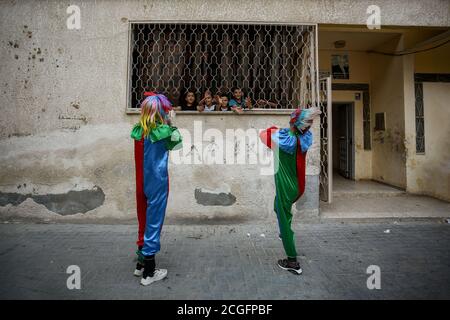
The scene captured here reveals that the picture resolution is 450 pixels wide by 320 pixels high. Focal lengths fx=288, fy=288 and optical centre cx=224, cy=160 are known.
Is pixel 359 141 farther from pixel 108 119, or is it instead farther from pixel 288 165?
pixel 108 119

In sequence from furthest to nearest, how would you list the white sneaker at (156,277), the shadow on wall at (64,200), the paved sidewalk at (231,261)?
the shadow on wall at (64,200) < the white sneaker at (156,277) < the paved sidewalk at (231,261)

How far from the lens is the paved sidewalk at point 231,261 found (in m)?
2.67

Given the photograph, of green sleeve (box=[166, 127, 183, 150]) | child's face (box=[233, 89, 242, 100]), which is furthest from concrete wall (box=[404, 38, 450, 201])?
green sleeve (box=[166, 127, 183, 150])

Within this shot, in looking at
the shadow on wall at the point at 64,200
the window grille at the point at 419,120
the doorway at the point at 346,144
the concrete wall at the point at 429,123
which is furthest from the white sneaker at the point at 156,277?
the doorway at the point at 346,144

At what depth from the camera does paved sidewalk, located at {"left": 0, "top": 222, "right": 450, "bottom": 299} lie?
2.67 metres

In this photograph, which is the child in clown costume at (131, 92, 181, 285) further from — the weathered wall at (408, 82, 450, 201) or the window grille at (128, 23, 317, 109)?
the weathered wall at (408, 82, 450, 201)

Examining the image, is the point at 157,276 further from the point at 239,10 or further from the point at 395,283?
the point at 239,10

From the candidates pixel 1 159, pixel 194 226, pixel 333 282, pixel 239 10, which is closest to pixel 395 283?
pixel 333 282

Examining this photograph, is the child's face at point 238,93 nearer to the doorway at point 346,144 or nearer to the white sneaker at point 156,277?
the white sneaker at point 156,277

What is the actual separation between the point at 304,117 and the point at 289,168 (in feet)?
1.83

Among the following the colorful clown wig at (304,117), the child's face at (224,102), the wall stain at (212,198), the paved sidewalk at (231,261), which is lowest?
the paved sidewalk at (231,261)

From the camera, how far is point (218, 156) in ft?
15.8

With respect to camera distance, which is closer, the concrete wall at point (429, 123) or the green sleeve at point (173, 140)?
the green sleeve at point (173, 140)

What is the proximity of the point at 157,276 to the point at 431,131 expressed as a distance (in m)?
6.74
